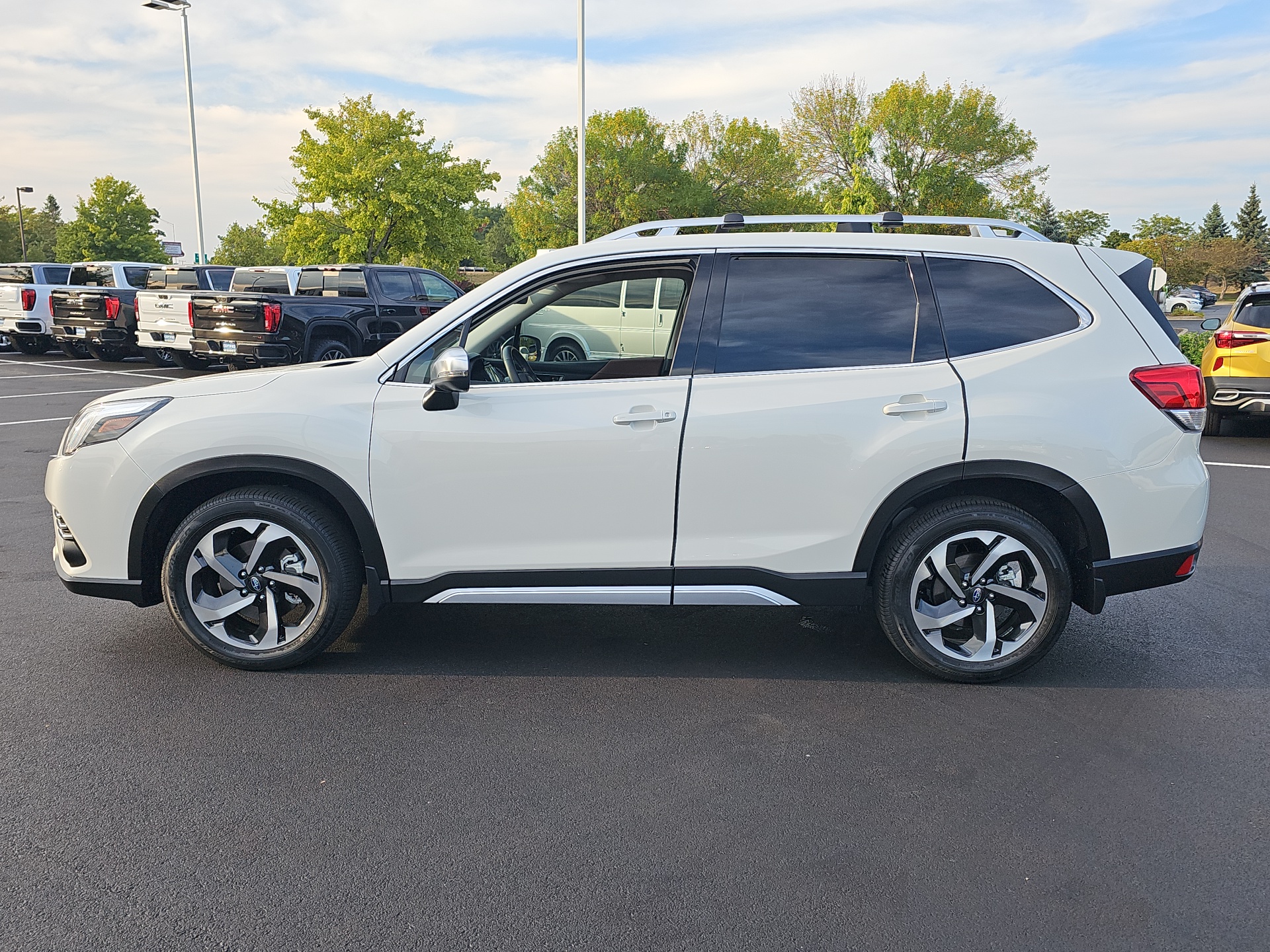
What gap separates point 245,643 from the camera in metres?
4.41

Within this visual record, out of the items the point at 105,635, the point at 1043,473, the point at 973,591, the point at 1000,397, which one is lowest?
the point at 105,635

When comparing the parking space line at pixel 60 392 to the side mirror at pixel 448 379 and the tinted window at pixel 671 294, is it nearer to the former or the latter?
the side mirror at pixel 448 379

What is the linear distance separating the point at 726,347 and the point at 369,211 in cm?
3522

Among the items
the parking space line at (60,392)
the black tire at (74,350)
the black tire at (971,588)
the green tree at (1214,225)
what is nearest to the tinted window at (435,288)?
the parking space line at (60,392)

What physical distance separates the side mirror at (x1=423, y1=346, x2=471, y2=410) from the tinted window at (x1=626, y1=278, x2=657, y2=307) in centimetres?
85

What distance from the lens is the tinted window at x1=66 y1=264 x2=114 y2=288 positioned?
2192 cm

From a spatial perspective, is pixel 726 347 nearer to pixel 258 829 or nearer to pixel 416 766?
pixel 416 766

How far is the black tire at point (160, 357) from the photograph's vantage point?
758 inches

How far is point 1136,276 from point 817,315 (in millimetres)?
1424

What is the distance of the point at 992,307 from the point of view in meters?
4.28

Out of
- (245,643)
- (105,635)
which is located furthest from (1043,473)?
(105,635)

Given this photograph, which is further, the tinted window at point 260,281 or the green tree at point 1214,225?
the green tree at point 1214,225

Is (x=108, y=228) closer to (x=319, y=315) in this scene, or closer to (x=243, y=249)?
(x=243, y=249)

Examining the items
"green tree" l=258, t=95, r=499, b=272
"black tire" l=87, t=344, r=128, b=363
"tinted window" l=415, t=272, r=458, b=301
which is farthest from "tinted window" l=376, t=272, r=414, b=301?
"green tree" l=258, t=95, r=499, b=272
